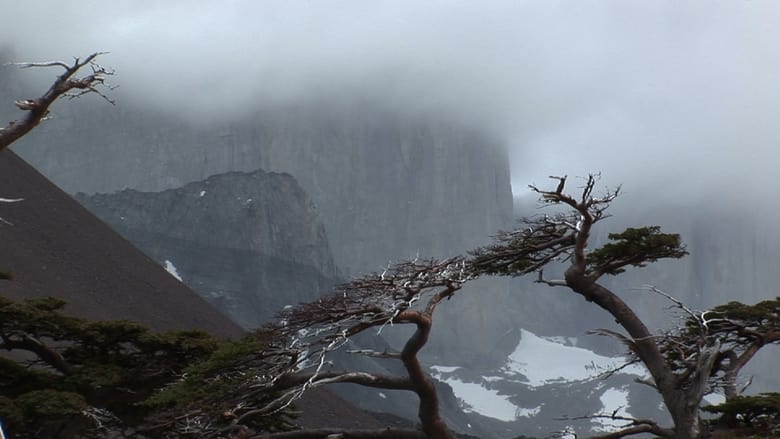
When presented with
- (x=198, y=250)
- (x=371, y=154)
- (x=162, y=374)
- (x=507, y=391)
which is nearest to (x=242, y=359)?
(x=162, y=374)

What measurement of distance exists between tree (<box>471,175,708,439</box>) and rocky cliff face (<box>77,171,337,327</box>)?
10190 cm

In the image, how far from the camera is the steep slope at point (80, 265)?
50.2 m

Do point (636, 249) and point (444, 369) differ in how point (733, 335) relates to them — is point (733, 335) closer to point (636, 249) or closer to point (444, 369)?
point (636, 249)

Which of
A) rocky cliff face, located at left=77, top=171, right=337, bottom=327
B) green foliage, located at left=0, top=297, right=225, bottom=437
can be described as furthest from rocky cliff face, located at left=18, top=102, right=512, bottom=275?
green foliage, located at left=0, top=297, right=225, bottom=437

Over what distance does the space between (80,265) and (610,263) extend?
165ft

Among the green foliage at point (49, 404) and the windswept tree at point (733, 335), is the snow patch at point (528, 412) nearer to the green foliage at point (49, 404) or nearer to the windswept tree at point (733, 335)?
the windswept tree at point (733, 335)

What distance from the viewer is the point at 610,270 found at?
42.0 feet

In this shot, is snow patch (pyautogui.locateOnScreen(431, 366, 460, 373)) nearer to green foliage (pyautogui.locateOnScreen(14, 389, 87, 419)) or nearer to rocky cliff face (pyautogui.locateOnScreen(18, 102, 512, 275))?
rocky cliff face (pyautogui.locateOnScreen(18, 102, 512, 275))

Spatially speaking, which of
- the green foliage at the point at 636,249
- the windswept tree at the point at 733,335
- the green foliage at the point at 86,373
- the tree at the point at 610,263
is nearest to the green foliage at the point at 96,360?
the green foliage at the point at 86,373

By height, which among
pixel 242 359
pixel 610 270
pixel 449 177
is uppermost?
pixel 449 177

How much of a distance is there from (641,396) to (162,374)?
182105mm

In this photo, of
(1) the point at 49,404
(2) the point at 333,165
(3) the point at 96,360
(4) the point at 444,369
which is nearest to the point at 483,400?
(4) the point at 444,369

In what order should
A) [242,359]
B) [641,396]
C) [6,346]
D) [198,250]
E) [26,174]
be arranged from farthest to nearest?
1. [641,396]
2. [198,250]
3. [26,174]
4. [6,346]
5. [242,359]

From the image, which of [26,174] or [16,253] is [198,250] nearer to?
[26,174]
